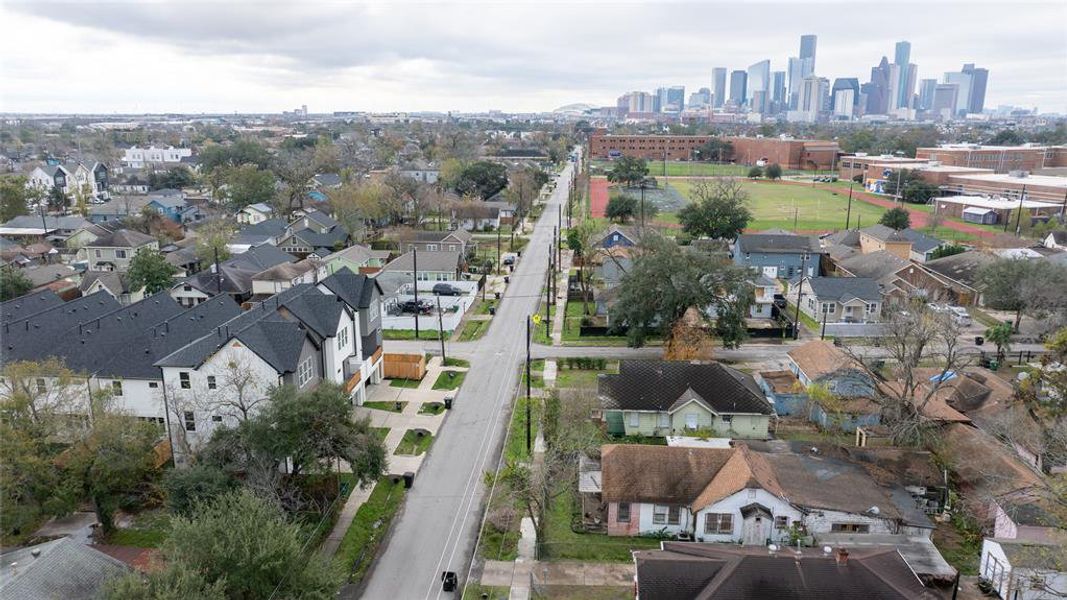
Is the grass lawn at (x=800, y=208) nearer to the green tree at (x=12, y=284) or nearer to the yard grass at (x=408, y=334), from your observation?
the yard grass at (x=408, y=334)

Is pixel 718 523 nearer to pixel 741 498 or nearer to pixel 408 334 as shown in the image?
pixel 741 498

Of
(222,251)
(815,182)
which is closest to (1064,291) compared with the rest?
(222,251)

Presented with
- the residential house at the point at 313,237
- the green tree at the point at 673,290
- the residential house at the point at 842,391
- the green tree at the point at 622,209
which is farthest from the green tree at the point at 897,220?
the residential house at the point at 313,237

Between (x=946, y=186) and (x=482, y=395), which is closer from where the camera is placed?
(x=482, y=395)

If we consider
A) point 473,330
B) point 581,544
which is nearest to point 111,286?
point 473,330

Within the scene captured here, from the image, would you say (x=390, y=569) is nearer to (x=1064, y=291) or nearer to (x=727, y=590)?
(x=727, y=590)

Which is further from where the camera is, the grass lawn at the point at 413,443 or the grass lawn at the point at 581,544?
the grass lawn at the point at 413,443
